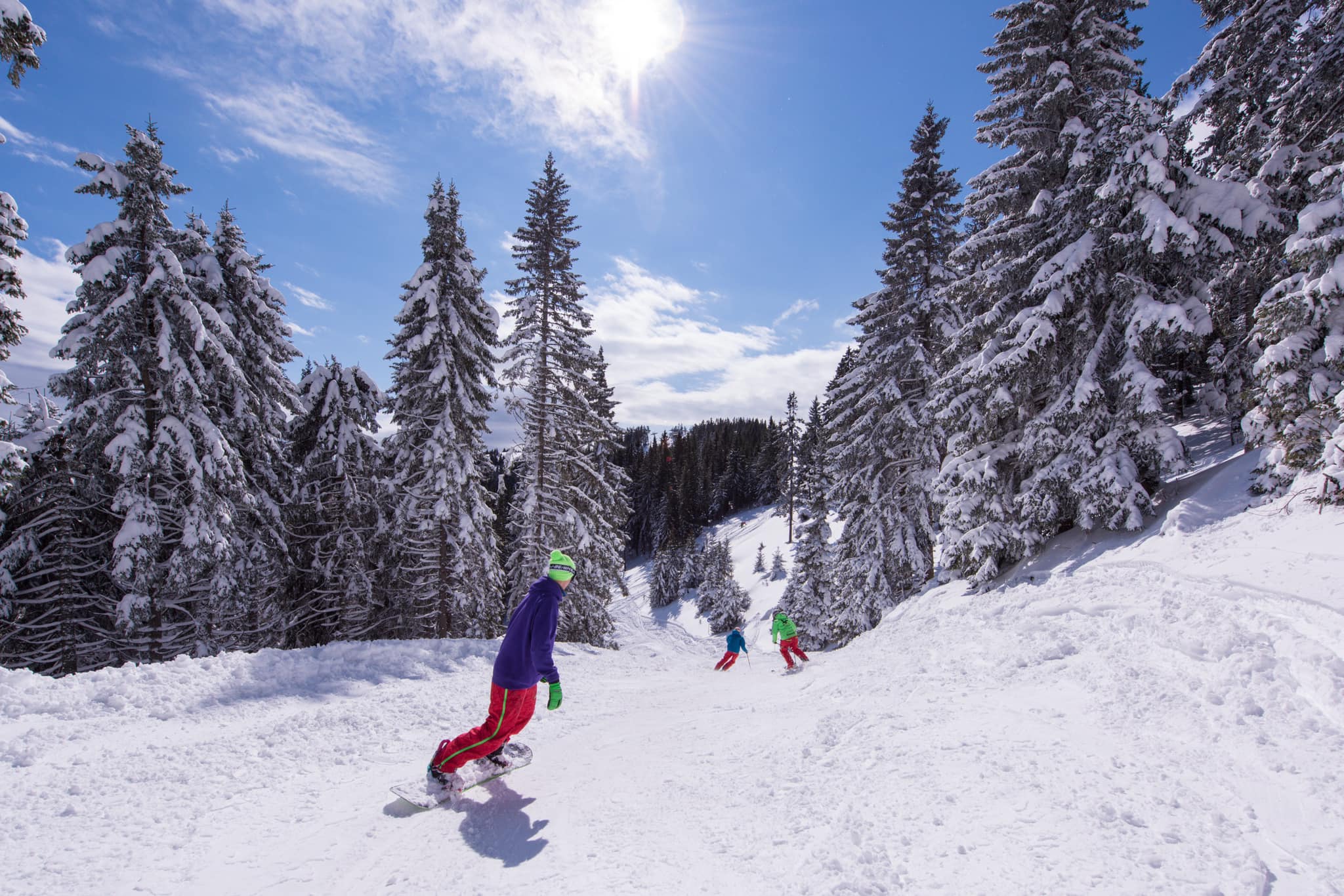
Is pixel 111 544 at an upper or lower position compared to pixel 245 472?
lower

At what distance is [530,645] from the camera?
5031 millimetres

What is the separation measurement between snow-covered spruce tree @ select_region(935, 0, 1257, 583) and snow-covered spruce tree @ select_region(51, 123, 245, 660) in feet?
58.7

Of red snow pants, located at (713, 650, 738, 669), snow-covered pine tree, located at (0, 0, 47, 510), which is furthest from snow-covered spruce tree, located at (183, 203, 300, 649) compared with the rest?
red snow pants, located at (713, 650, 738, 669)

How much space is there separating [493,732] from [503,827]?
32.3 inches

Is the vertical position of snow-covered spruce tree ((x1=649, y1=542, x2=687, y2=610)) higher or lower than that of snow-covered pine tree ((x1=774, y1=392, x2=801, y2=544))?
lower

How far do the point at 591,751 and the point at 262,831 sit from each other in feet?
9.48

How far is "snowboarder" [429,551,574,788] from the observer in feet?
15.8

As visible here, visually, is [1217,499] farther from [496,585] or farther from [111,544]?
[111,544]

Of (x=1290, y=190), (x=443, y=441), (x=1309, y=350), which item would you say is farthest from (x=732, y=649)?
(x=1290, y=190)

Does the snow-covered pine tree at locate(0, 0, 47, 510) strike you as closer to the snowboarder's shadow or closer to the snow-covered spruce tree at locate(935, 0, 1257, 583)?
the snowboarder's shadow

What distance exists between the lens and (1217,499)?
8.80 meters

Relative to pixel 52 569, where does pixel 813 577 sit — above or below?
below

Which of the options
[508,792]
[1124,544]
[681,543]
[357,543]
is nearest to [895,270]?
[1124,544]

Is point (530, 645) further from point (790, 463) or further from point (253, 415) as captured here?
point (790, 463)
